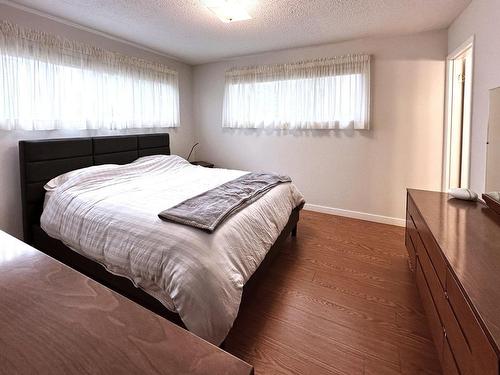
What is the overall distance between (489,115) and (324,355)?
2.10 metres

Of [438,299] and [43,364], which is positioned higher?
[43,364]

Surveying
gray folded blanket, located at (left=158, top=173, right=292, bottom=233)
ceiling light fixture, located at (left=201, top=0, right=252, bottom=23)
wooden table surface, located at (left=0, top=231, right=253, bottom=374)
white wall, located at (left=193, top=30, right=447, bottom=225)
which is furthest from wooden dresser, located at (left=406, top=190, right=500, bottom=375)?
ceiling light fixture, located at (left=201, top=0, right=252, bottom=23)

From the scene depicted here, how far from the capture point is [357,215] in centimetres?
395

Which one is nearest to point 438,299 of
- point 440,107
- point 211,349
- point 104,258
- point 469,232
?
point 469,232

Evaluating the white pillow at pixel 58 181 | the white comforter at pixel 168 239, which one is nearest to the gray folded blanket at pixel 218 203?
the white comforter at pixel 168 239

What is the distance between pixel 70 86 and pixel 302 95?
2.84 m

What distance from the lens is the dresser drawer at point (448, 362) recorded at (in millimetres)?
1117

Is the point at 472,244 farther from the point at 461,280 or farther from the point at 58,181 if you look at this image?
the point at 58,181

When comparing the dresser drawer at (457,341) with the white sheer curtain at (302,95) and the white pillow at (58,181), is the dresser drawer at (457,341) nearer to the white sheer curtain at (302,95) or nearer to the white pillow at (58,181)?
the white sheer curtain at (302,95)

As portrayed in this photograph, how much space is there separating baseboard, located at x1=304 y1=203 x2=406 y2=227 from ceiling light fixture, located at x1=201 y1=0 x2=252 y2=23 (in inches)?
105

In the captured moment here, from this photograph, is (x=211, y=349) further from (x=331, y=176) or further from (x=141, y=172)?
(x=331, y=176)

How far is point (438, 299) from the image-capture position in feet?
4.50

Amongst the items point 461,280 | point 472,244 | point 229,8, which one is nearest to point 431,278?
point 472,244

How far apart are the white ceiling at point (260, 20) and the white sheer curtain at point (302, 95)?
35 centimetres
